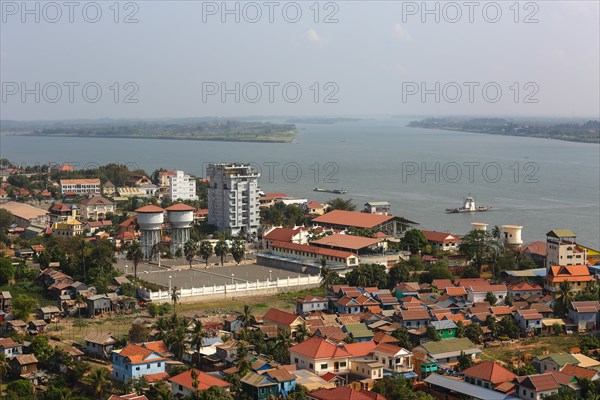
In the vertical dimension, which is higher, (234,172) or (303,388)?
(234,172)

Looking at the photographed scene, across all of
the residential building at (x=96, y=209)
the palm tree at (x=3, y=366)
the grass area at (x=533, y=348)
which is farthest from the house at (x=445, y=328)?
the residential building at (x=96, y=209)

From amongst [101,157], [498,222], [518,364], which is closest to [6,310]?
[518,364]

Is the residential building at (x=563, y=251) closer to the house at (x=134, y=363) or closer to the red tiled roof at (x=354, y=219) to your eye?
the red tiled roof at (x=354, y=219)

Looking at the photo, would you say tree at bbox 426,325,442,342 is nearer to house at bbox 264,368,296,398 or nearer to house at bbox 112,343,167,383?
house at bbox 264,368,296,398

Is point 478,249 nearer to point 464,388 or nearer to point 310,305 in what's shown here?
point 310,305

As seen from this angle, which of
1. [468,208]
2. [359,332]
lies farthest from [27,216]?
[359,332]

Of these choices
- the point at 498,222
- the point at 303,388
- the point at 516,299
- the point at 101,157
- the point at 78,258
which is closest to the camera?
the point at 303,388

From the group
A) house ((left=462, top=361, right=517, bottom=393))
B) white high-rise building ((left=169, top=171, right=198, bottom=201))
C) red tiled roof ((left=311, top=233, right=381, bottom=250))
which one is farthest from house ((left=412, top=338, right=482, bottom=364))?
white high-rise building ((left=169, top=171, right=198, bottom=201))

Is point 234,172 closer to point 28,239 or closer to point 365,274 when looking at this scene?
point 28,239
